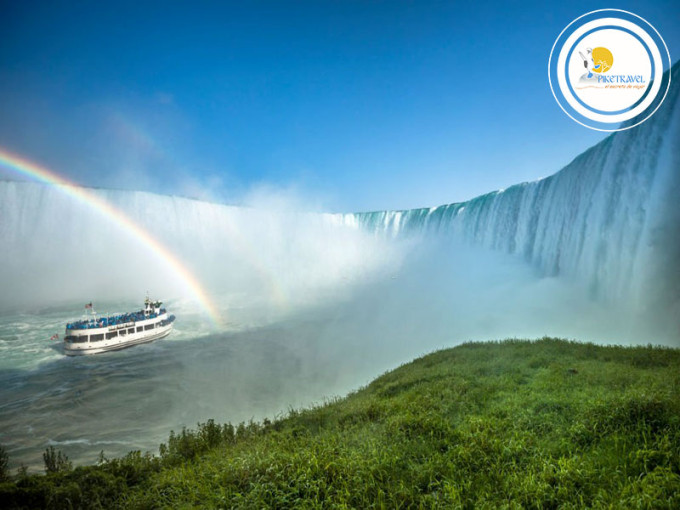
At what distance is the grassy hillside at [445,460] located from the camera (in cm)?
398

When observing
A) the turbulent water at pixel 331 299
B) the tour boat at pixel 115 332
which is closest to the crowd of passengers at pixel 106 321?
the tour boat at pixel 115 332

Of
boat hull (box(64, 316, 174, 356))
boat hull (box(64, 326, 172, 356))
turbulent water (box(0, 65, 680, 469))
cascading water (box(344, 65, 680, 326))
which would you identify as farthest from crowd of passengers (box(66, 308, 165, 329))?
cascading water (box(344, 65, 680, 326))

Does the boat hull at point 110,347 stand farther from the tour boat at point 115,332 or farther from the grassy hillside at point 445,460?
the grassy hillside at point 445,460

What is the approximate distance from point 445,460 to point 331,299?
34795mm

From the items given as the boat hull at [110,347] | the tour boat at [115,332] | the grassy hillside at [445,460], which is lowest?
the boat hull at [110,347]

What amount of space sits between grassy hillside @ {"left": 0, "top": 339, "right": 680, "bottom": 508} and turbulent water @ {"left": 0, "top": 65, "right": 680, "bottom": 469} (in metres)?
8.09

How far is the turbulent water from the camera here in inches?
565

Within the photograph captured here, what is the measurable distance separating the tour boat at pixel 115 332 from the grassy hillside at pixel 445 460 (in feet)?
59.9

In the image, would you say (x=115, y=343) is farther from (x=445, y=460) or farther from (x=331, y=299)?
(x=445, y=460)

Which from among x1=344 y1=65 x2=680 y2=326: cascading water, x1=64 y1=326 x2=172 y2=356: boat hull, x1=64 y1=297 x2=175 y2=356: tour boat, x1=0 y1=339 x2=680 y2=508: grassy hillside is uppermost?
x1=344 y1=65 x2=680 y2=326: cascading water

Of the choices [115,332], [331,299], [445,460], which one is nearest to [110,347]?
[115,332]

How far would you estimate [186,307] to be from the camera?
3859cm

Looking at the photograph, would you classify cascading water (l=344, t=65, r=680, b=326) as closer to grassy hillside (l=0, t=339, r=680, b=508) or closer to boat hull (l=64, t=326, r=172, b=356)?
grassy hillside (l=0, t=339, r=680, b=508)

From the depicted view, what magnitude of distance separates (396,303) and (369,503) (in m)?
29.8
